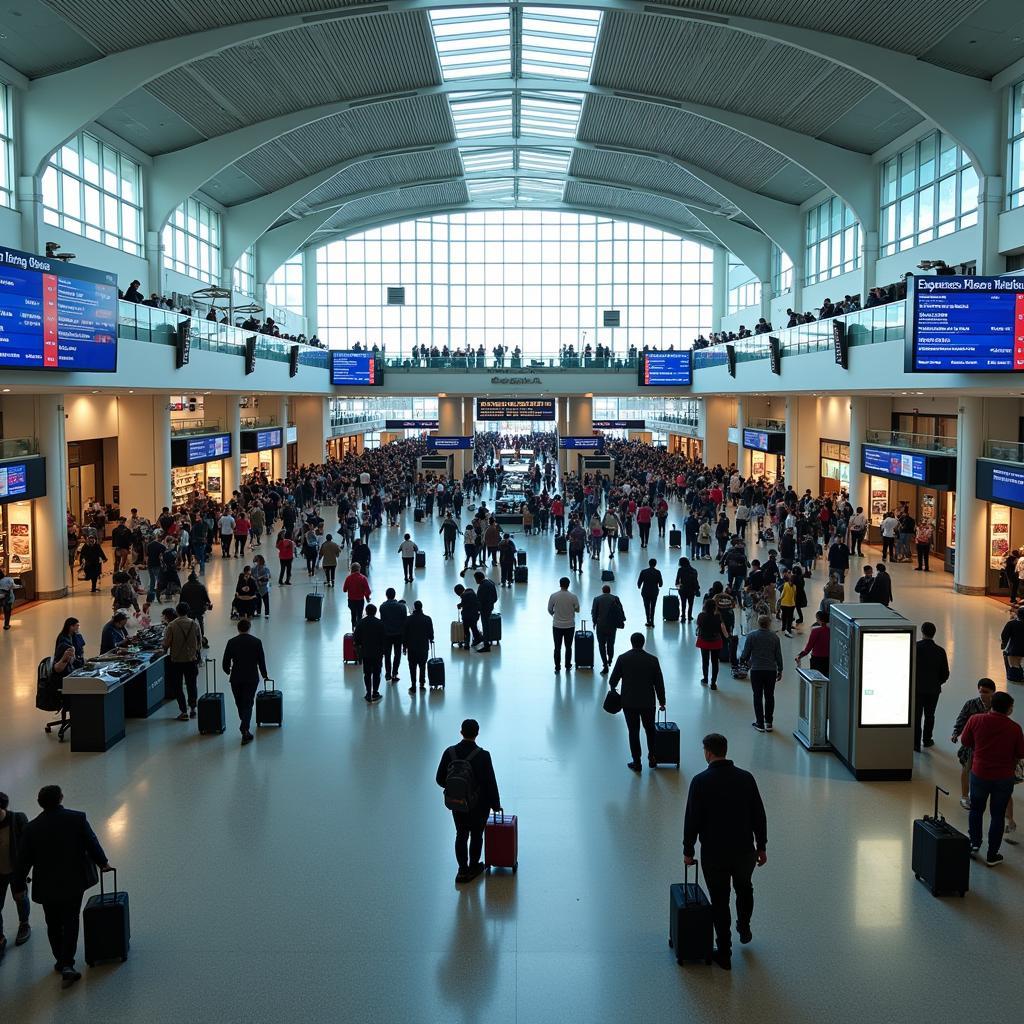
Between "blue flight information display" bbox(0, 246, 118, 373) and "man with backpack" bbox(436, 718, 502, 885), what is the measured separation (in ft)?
40.6

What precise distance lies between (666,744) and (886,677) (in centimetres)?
217

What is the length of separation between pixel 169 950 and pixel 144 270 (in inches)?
1053

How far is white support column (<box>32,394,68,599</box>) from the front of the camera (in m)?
20.5

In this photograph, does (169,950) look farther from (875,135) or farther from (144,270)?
(875,135)

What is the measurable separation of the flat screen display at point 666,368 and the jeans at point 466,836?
37.2 metres

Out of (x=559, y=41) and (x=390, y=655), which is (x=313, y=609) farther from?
(x=559, y=41)

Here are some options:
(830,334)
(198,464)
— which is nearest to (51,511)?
(198,464)

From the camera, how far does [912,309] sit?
57.8 ft

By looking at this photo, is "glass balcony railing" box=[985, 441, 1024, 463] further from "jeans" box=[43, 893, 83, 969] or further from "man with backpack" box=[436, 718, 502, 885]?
"jeans" box=[43, 893, 83, 969]

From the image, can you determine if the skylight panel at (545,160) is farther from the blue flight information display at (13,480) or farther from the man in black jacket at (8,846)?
the man in black jacket at (8,846)

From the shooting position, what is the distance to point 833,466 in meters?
34.8

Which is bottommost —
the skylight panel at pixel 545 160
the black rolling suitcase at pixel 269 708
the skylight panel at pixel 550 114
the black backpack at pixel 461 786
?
the black rolling suitcase at pixel 269 708

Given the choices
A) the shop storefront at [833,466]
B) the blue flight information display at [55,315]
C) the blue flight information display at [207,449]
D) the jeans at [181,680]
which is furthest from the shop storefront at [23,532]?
the shop storefront at [833,466]

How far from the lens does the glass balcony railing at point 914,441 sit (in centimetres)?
2392
